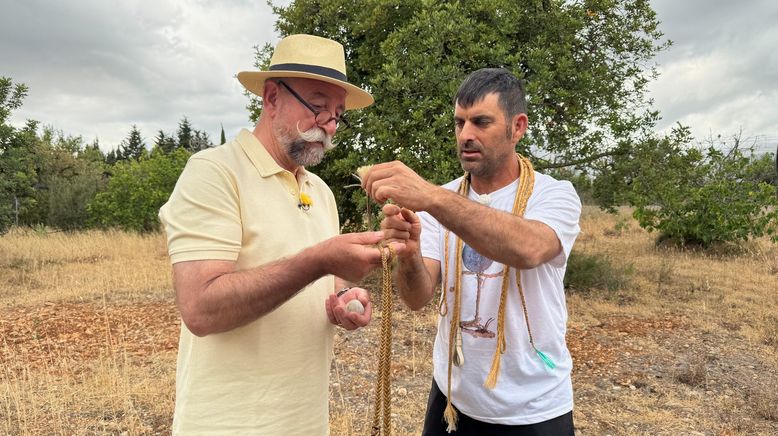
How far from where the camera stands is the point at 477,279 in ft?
8.11

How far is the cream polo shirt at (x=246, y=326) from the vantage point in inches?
72.9

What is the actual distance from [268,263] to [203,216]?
292 mm

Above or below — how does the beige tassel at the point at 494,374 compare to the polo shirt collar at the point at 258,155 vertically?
below

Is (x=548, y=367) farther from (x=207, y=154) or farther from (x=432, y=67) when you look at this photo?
(x=432, y=67)

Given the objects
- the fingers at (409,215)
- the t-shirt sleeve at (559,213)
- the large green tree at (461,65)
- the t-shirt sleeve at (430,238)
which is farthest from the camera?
the large green tree at (461,65)

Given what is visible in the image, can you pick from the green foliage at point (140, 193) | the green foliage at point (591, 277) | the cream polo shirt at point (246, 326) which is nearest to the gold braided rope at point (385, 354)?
the cream polo shirt at point (246, 326)

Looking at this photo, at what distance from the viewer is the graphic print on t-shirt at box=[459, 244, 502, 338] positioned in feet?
7.89

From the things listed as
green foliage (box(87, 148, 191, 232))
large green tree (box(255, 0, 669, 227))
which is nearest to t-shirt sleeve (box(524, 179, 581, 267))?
large green tree (box(255, 0, 669, 227))

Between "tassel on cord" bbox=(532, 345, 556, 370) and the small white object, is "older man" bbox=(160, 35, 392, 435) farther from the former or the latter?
"tassel on cord" bbox=(532, 345, 556, 370)

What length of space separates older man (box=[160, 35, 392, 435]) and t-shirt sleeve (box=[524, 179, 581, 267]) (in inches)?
34.3

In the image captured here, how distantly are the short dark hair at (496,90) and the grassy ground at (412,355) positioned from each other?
3302 millimetres

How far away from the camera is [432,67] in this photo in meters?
8.12

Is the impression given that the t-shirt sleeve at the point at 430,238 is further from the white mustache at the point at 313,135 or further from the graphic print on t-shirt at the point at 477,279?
the white mustache at the point at 313,135

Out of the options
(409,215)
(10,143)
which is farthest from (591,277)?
(10,143)
